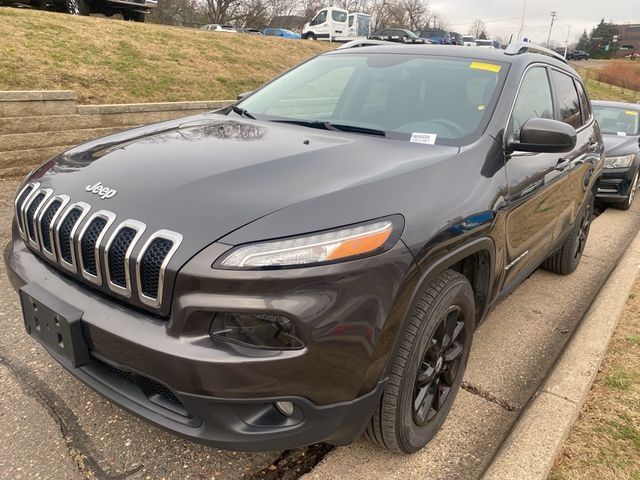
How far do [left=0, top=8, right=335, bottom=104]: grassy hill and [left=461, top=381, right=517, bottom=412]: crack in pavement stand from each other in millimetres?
6556

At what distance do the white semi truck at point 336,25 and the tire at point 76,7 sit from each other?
17.3m

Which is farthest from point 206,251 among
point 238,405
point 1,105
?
point 1,105

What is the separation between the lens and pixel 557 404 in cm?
245

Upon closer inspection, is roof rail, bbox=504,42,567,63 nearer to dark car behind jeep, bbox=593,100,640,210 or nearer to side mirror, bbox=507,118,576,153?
side mirror, bbox=507,118,576,153

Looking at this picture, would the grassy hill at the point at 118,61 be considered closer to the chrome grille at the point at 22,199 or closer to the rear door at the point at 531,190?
the chrome grille at the point at 22,199

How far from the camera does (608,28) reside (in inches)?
3930

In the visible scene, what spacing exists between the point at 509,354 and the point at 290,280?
2.11 metres

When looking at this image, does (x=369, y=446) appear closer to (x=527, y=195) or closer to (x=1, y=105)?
(x=527, y=195)

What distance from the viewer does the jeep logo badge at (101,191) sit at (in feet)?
6.31

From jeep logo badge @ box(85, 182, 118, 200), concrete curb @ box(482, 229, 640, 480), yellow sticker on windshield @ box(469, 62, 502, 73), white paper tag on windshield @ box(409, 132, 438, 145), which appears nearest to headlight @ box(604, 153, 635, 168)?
concrete curb @ box(482, 229, 640, 480)

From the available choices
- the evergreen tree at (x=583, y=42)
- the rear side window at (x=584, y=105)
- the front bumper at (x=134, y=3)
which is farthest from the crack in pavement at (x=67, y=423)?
the evergreen tree at (x=583, y=42)

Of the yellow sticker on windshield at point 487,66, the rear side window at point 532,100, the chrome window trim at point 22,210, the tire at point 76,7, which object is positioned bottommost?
the chrome window trim at point 22,210

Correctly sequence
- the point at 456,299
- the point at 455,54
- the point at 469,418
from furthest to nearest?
1. the point at 455,54
2. the point at 469,418
3. the point at 456,299

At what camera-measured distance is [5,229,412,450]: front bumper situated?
1.59 meters
